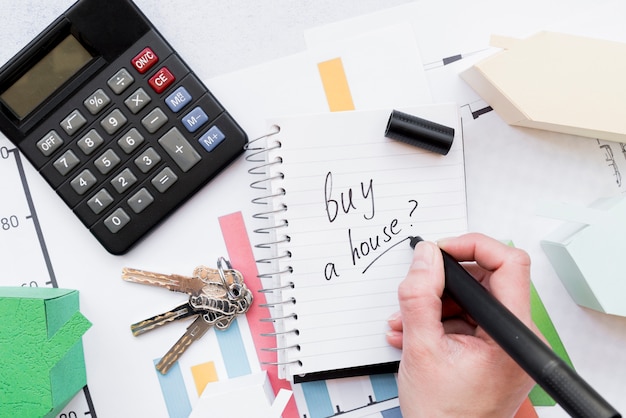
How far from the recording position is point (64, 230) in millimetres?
518

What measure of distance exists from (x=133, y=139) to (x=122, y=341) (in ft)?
0.61

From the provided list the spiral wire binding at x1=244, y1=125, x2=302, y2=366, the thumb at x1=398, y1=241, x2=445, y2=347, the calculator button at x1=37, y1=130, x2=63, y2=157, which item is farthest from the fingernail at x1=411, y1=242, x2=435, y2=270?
the calculator button at x1=37, y1=130, x2=63, y2=157

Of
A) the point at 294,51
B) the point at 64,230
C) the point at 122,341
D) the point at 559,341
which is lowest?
the point at 559,341

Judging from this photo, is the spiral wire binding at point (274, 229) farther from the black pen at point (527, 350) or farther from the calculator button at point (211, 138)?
the black pen at point (527, 350)

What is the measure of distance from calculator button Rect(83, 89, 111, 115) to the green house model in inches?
6.6

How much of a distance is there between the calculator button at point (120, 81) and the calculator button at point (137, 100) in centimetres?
1

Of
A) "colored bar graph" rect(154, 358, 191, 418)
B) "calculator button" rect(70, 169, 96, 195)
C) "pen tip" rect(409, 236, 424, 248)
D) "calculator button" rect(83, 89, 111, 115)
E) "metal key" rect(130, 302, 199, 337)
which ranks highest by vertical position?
"calculator button" rect(83, 89, 111, 115)

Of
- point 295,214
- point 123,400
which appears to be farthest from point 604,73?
point 123,400

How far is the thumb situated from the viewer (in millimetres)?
417

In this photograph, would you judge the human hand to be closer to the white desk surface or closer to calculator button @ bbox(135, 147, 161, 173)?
the white desk surface

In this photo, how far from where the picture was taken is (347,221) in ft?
1.64

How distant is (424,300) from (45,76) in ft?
1.23

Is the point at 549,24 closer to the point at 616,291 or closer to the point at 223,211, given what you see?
the point at 616,291

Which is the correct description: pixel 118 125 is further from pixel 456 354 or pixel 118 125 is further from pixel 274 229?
pixel 456 354
